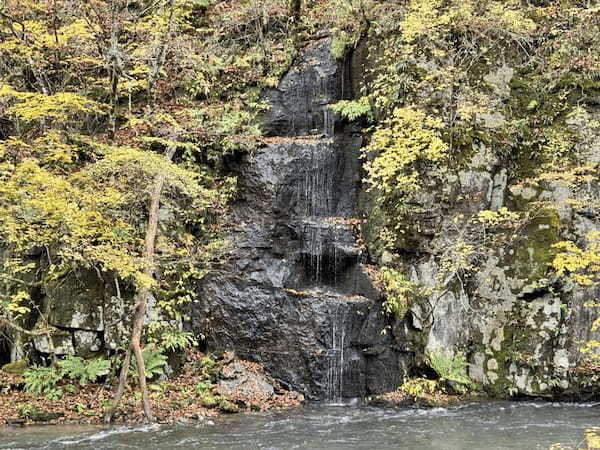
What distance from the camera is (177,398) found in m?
9.98

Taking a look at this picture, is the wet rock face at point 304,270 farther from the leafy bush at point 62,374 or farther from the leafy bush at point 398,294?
the leafy bush at point 62,374

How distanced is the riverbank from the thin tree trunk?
0.24 meters

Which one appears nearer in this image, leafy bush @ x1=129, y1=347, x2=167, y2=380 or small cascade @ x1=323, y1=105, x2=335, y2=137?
leafy bush @ x1=129, y1=347, x2=167, y2=380

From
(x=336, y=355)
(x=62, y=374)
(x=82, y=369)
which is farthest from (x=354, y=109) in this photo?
(x=62, y=374)

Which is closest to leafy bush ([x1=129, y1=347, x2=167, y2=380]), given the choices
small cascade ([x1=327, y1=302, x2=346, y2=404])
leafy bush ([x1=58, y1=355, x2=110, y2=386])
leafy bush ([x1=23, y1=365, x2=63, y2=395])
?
leafy bush ([x1=58, y1=355, x2=110, y2=386])

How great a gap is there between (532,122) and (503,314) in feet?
16.0

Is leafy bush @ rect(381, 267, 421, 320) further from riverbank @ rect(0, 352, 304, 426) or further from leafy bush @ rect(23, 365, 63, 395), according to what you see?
leafy bush @ rect(23, 365, 63, 395)

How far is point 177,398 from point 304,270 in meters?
4.08

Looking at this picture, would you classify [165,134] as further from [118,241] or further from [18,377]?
[18,377]

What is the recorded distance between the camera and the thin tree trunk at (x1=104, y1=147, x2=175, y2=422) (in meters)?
9.18

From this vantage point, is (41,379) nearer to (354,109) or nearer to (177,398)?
(177,398)

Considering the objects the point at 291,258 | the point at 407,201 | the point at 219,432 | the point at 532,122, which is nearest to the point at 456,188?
the point at 407,201

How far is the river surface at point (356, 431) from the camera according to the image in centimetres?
761

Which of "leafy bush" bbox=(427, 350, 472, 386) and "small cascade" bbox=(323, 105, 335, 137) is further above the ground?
"small cascade" bbox=(323, 105, 335, 137)
